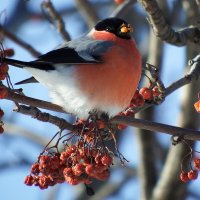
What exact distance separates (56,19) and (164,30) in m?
0.83

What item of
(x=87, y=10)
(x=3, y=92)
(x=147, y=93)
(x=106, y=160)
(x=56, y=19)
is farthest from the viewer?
(x=87, y=10)

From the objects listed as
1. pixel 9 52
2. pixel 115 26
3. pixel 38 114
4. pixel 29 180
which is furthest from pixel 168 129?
pixel 115 26

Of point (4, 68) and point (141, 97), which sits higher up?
point (4, 68)

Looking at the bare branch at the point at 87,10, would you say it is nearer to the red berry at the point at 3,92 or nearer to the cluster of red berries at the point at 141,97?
the cluster of red berries at the point at 141,97

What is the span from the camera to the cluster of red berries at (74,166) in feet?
8.29

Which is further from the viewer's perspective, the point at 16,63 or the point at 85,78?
the point at 85,78

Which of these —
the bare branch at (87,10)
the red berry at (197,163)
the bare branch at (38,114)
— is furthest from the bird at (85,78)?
the bare branch at (87,10)

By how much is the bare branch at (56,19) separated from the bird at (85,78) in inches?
18.6

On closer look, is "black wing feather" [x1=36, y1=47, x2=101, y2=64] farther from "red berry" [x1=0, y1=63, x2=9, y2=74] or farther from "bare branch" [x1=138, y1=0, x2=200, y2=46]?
"red berry" [x1=0, y1=63, x2=9, y2=74]

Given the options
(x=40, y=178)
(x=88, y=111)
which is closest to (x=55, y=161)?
(x=40, y=178)

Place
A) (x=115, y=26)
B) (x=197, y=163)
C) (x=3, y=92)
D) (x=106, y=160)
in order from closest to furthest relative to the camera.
Result: (x=3, y=92)
(x=106, y=160)
(x=197, y=163)
(x=115, y=26)

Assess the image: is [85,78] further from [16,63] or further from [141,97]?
[16,63]

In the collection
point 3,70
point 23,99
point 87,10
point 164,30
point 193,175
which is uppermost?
point 3,70

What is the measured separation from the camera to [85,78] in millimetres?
2932
